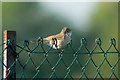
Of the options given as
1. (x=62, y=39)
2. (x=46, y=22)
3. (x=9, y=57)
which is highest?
(x=46, y=22)

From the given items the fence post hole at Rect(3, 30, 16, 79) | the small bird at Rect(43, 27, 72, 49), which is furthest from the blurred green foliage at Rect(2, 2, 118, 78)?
the fence post hole at Rect(3, 30, 16, 79)

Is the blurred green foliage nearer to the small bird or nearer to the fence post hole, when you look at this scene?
the small bird

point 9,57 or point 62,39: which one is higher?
point 62,39

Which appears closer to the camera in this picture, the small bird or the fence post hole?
the fence post hole

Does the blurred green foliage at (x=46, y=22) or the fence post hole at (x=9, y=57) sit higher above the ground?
the blurred green foliage at (x=46, y=22)

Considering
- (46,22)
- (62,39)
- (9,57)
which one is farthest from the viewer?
(46,22)

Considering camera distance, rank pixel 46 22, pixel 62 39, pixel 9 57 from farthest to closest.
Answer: pixel 46 22, pixel 62 39, pixel 9 57

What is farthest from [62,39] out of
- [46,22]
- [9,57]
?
[46,22]

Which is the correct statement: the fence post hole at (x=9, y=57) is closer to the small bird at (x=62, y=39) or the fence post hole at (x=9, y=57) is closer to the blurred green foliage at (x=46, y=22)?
the small bird at (x=62, y=39)

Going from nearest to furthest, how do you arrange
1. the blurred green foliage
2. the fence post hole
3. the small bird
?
the fence post hole
the small bird
the blurred green foliage

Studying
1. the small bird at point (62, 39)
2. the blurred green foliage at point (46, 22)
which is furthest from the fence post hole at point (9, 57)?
the blurred green foliage at point (46, 22)

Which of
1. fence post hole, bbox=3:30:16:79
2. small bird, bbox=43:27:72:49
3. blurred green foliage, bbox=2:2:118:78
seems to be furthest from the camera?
blurred green foliage, bbox=2:2:118:78

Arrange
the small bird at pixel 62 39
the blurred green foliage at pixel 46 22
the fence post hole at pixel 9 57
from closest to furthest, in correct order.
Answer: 1. the fence post hole at pixel 9 57
2. the small bird at pixel 62 39
3. the blurred green foliage at pixel 46 22

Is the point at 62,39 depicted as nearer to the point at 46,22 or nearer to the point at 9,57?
the point at 9,57
